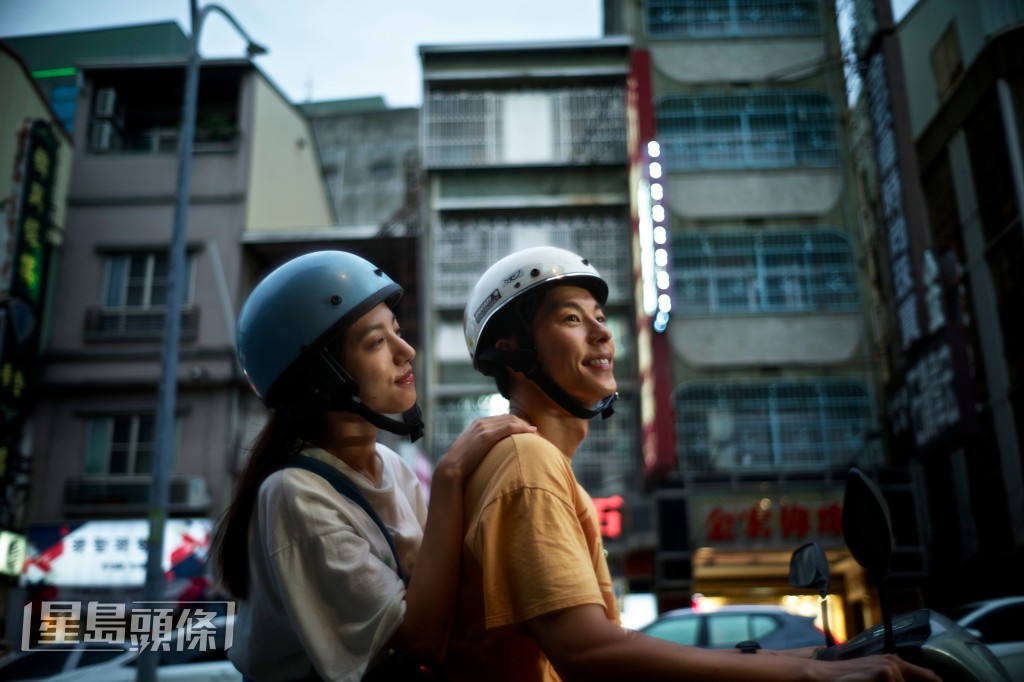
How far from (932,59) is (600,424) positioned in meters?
9.87

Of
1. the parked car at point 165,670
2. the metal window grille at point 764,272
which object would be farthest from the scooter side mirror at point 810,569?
the metal window grille at point 764,272

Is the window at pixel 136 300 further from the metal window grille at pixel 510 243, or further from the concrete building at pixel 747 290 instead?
the concrete building at pixel 747 290

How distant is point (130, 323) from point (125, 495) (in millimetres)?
4195

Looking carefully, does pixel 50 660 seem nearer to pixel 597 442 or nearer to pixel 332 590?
pixel 332 590

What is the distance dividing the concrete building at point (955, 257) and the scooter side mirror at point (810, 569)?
8800 millimetres

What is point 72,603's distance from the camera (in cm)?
382

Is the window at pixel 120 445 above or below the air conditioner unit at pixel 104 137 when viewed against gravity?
below

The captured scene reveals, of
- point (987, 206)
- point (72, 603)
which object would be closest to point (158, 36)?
point (72, 603)

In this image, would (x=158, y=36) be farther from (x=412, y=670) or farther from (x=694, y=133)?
(x=694, y=133)

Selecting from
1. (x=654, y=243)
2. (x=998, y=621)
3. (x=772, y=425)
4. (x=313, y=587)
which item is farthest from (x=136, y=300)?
(x=313, y=587)

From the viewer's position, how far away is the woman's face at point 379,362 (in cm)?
268

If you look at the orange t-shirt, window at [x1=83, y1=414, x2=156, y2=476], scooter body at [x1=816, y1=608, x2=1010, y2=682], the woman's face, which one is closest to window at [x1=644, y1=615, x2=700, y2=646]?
the woman's face

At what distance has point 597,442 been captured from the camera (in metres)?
20.0

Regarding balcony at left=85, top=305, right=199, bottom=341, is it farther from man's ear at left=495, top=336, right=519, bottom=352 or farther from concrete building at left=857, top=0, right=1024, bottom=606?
man's ear at left=495, top=336, right=519, bottom=352
